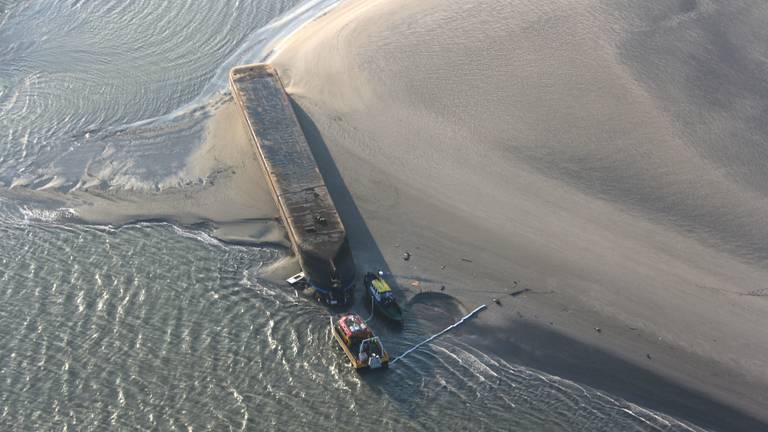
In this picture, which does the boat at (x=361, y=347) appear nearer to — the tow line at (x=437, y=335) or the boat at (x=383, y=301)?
the tow line at (x=437, y=335)

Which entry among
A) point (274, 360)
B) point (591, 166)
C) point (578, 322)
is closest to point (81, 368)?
point (274, 360)

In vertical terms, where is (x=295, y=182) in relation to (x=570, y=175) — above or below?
above

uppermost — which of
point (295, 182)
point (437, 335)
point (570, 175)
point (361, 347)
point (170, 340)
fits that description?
point (295, 182)

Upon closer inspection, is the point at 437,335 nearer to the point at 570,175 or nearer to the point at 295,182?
the point at 295,182

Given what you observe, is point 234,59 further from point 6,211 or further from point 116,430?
point 116,430

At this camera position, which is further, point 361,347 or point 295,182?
point 295,182

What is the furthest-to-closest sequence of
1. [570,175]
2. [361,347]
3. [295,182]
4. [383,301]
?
[570,175], [295,182], [383,301], [361,347]

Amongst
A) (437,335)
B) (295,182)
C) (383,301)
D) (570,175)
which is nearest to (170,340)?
(383,301)
